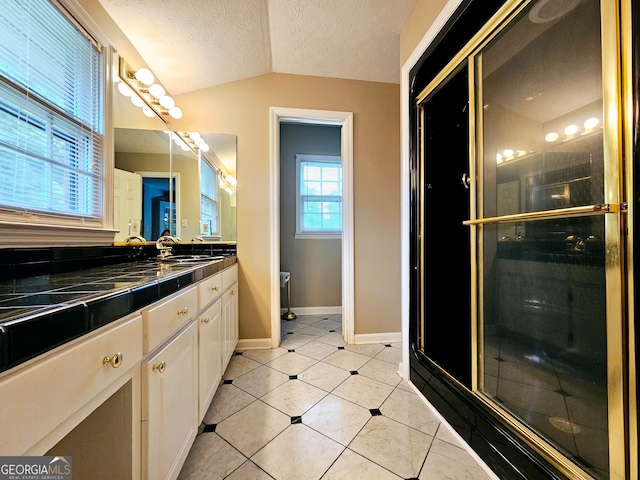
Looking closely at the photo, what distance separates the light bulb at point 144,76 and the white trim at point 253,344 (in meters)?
2.14

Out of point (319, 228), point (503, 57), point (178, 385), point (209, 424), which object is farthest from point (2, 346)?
point (319, 228)

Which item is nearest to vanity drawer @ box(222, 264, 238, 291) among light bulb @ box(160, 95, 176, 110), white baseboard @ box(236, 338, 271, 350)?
white baseboard @ box(236, 338, 271, 350)

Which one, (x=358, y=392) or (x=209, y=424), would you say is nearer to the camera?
(x=209, y=424)

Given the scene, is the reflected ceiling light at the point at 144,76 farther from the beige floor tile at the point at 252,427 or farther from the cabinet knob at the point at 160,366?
the beige floor tile at the point at 252,427

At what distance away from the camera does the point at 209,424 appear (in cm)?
131

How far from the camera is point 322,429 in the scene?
128cm

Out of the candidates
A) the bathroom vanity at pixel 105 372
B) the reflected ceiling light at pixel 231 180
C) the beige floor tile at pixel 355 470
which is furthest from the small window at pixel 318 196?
the beige floor tile at pixel 355 470

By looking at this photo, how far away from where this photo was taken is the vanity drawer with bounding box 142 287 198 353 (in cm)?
74

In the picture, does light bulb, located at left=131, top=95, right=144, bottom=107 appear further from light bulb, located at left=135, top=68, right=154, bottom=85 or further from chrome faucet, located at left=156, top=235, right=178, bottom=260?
chrome faucet, located at left=156, top=235, right=178, bottom=260

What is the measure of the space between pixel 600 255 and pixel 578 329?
12.9 inches

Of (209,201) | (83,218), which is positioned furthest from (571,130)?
(209,201)

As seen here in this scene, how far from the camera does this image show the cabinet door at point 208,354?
1.18m

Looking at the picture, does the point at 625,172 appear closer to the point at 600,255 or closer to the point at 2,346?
the point at 600,255

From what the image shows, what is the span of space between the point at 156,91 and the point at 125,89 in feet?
0.86
